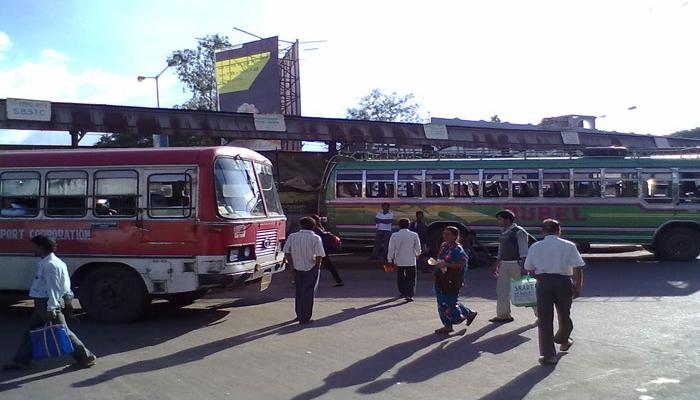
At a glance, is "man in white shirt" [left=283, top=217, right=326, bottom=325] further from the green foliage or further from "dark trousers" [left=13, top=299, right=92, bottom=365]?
the green foliage

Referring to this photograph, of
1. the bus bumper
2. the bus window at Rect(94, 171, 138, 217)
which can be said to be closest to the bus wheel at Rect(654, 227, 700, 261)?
the bus bumper

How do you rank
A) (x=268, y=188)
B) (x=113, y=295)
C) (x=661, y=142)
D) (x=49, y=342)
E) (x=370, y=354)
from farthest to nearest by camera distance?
(x=661, y=142) → (x=268, y=188) → (x=113, y=295) → (x=370, y=354) → (x=49, y=342)

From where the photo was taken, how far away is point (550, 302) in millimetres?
7016

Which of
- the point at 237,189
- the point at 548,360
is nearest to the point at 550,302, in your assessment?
the point at 548,360

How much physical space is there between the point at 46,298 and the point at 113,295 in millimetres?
2719

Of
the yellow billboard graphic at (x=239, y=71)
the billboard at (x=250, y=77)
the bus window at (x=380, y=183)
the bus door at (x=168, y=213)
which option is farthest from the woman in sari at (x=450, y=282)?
the yellow billboard graphic at (x=239, y=71)

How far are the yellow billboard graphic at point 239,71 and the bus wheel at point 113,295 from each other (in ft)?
100

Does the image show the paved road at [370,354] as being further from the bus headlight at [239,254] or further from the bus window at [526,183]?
the bus window at [526,183]

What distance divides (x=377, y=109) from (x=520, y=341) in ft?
177

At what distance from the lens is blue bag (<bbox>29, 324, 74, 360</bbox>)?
671 centimetres

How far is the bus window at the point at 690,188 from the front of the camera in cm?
1551

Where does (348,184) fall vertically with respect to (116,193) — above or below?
above

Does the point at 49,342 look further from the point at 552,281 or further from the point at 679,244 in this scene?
the point at 679,244

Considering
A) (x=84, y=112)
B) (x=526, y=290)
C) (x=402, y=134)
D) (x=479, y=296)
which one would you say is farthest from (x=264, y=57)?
(x=526, y=290)
